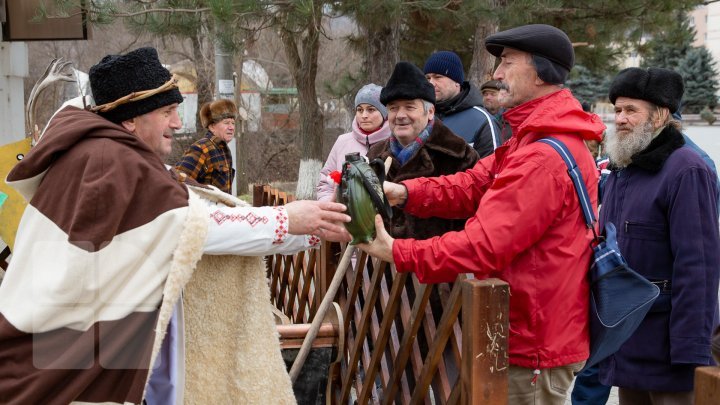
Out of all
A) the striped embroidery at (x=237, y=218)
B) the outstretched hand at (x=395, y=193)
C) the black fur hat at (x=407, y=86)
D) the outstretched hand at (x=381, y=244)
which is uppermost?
the black fur hat at (x=407, y=86)

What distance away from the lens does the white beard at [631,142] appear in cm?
349

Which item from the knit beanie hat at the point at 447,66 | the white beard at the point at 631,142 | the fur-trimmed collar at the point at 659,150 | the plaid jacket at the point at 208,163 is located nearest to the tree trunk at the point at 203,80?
the plaid jacket at the point at 208,163

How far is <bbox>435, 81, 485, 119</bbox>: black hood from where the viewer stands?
498 centimetres

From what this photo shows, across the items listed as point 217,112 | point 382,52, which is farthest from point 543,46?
point 382,52

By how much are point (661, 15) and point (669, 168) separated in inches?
362

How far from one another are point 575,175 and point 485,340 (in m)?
0.63

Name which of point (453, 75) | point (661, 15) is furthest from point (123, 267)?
point (661, 15)

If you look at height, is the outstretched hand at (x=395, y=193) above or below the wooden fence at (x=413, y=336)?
above

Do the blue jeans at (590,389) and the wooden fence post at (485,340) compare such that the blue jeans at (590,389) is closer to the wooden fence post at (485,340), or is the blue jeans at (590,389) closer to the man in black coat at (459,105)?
the man in black coat at (459,105)

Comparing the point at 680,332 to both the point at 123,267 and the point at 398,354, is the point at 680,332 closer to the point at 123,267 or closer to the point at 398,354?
the point at 398,354

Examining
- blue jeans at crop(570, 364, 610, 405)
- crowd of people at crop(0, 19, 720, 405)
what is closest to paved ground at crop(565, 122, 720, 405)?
blue jeans at crop(570, 364, 610, 405)

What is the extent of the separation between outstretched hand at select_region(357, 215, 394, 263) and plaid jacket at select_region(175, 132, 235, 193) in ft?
11.9

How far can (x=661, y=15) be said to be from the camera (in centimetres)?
1145

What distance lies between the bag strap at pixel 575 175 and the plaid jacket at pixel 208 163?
158 inches
